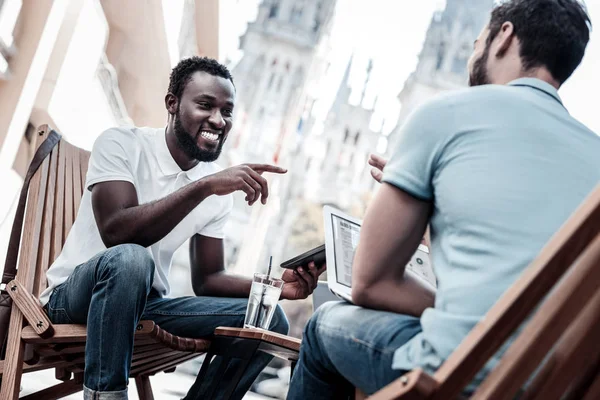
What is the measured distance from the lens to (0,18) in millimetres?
3812

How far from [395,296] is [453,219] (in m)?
0.17

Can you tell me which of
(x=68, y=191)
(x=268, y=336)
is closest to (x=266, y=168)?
(x=268, y=336)

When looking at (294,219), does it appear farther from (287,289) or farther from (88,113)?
(287,289)

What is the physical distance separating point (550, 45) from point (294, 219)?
4938cm

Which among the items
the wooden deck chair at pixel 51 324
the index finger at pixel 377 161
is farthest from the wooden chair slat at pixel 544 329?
the wooden deck chair at pixel 51 324

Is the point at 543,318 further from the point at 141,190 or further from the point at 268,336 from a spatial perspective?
the point at 141,190

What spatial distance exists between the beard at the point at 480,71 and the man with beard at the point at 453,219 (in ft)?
0.37

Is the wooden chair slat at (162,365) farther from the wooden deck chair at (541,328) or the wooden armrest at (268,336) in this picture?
the wooden deck chair at (541,328)

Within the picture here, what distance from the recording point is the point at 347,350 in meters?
1.13

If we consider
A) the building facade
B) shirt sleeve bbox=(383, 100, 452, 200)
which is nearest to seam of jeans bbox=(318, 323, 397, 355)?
shirt sleeve bbox=(383, 100, 452, 200)

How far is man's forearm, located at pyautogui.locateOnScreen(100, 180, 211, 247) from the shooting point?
1977 mm

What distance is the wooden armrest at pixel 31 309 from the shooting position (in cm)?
188

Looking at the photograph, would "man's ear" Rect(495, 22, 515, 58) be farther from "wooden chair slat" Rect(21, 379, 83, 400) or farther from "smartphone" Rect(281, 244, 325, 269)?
"wooden chair slat" Rect(21, 379, 83, 400)

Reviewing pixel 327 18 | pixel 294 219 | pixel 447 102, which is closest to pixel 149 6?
pixel 447 102
